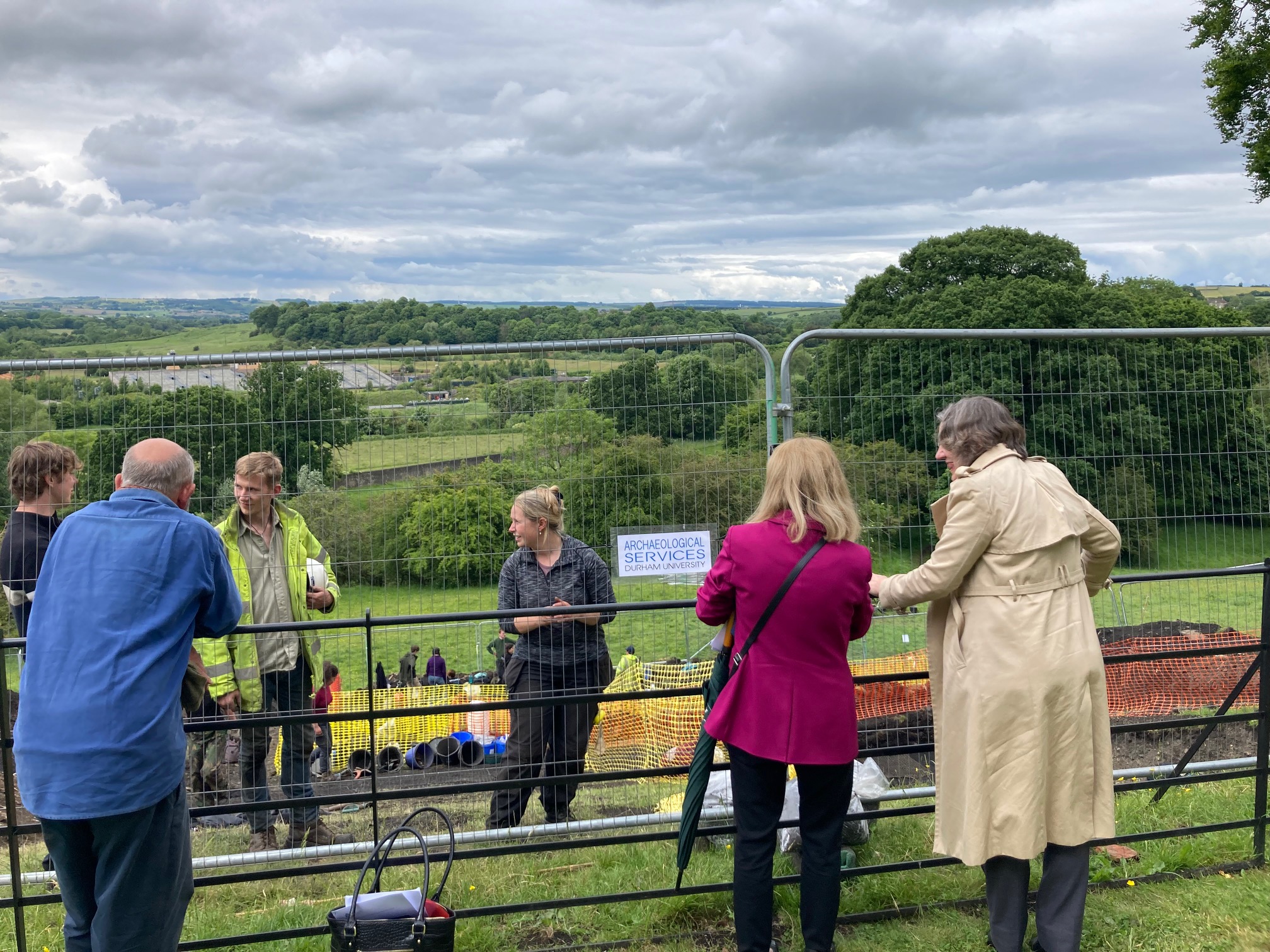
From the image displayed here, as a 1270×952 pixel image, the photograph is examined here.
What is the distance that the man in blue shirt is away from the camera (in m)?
2.73

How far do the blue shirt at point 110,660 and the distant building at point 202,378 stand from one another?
9.19ft

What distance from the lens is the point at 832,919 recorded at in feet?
10.9

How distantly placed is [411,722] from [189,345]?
2772 millimetres

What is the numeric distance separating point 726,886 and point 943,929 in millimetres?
815

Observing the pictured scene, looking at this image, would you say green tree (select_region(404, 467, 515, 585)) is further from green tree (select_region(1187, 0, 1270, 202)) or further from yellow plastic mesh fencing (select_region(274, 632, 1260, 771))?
green tree (select_region(1187, 0, 1270, 202))

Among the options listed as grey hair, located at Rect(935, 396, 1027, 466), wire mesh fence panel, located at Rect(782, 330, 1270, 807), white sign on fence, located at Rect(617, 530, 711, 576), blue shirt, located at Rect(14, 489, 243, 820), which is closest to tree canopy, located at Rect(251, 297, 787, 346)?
wire mesh fence panel, located at Rect(782, 330, 1270, 807)

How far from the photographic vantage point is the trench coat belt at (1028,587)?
317cm

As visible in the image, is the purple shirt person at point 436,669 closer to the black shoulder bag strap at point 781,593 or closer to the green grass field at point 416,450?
the green grass field at point 416,450

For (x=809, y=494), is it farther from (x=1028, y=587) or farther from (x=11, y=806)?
(x=11, y=806)

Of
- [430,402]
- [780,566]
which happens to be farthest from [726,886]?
[430,402]

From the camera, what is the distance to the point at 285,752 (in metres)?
4.33

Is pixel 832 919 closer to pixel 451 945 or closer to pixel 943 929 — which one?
pixel 943 929

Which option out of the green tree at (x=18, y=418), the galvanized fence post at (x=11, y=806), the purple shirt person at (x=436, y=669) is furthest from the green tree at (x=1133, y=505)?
the green tree at (x=18, y=418)

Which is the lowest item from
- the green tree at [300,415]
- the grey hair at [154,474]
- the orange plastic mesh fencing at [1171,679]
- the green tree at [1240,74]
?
the orange plastic mesh fencing at [1171,679]
